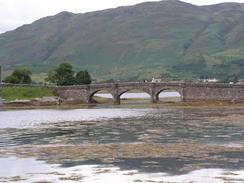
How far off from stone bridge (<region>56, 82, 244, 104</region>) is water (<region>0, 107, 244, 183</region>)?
68.0 metres

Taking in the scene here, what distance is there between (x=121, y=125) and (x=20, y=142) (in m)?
22.8

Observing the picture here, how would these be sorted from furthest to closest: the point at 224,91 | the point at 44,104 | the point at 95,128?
the point at 44,104
the point at 224,91
the point at 95,128

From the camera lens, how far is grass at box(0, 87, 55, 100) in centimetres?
15562

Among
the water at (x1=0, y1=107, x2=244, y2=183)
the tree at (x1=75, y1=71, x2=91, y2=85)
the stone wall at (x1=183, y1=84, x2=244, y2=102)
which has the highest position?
the tree at (x1=75, y1=71, x2=91, y2=85)

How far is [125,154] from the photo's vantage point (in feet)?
146

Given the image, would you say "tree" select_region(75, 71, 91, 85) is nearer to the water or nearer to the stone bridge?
the stone bridge

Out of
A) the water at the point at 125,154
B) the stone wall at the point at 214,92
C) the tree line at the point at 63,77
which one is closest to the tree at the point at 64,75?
the tree line at the point at 63,77

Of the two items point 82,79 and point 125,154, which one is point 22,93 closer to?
point 82,79

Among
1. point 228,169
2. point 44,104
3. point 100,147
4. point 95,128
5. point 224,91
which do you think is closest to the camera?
point 228,169

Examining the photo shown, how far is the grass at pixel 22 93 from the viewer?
155625 mm

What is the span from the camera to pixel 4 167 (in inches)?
1542

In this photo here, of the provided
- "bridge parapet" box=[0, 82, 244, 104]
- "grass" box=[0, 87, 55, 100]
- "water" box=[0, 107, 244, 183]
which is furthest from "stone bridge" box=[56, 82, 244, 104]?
"water" box=[0, 107, 244, 183]

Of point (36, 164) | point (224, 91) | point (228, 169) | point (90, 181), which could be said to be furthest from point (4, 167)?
point (224, 91)

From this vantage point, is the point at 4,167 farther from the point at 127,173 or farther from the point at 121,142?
the point at 121,142
